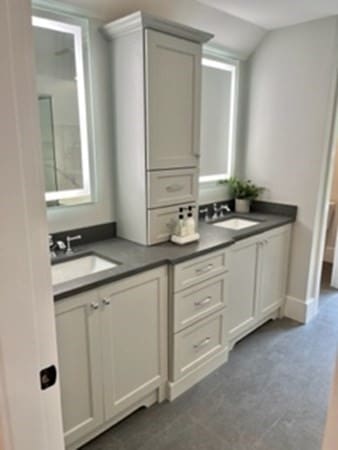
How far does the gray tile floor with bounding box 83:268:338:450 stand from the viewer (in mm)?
1850

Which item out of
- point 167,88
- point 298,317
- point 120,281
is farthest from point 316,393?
point 167,88

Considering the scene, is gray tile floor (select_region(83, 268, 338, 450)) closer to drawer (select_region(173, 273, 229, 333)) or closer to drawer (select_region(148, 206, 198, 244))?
drawer (select_region(173, 273, 229, 333))

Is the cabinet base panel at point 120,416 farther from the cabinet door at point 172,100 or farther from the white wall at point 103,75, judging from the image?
the cabinet door at point 172,100

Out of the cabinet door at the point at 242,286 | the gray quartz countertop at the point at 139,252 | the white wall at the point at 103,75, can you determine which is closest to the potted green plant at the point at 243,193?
the gray quartz countertop at the point at 139,252

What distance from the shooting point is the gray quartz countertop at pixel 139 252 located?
1.63 metres

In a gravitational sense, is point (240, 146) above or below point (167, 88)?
below

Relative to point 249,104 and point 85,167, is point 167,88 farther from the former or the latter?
point 249,104

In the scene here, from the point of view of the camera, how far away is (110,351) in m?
1.78

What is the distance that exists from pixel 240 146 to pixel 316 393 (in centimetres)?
212

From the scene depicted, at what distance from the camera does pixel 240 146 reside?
3285 mm

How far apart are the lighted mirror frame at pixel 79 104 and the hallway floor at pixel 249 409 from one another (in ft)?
4.52

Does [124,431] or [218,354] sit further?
[218,354]

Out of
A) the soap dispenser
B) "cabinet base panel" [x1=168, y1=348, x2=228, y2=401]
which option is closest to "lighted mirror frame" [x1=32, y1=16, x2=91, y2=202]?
the soap dispenser

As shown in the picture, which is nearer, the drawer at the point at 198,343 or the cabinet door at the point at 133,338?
the cabinet door at the point at 133,338
